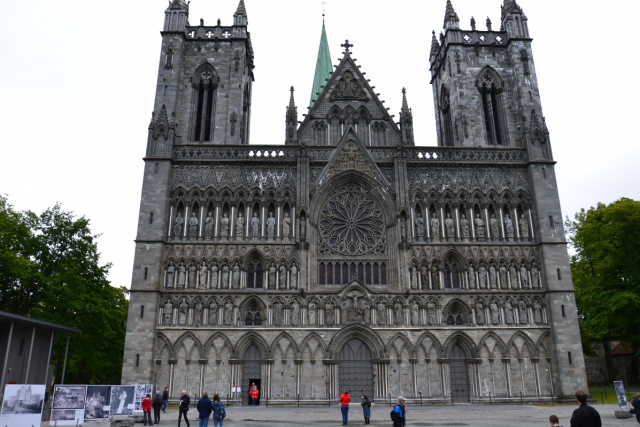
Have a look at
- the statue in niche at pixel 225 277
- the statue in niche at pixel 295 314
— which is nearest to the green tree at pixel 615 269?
the statue in niche at pixel 295 314

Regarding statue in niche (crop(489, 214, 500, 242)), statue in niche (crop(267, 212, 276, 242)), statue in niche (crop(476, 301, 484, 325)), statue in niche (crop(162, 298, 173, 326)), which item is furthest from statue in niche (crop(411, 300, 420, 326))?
statue in niche (crop(162, 298, 173, 326))

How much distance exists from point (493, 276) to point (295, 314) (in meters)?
12.2

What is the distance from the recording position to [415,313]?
30656mm

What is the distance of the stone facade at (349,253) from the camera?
97.1ft

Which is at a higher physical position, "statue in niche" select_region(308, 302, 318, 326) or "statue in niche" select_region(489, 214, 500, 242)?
"statue in niche" select_region(489, 214, 500, 242)

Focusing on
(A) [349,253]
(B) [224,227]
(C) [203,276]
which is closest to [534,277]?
(A) [349,253]

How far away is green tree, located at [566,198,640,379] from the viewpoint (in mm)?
33281

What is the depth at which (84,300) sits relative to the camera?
3180cm

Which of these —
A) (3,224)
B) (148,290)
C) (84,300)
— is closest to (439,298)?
(148,290)

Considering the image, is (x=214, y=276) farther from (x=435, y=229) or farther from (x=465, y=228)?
(x=465, y=228)

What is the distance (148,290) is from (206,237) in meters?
4.56

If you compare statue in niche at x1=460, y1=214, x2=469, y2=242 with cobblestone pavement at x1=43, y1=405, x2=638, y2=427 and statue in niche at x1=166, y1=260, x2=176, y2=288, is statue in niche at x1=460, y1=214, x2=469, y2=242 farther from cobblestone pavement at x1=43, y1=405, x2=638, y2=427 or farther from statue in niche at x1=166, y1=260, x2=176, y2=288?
statue in niche at x1=166, y1=260, x2=176, y2=288

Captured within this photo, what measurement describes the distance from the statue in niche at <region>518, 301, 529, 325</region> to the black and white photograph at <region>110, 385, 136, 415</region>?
22058 mm

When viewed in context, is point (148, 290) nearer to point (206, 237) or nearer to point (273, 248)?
point (206, 237)
